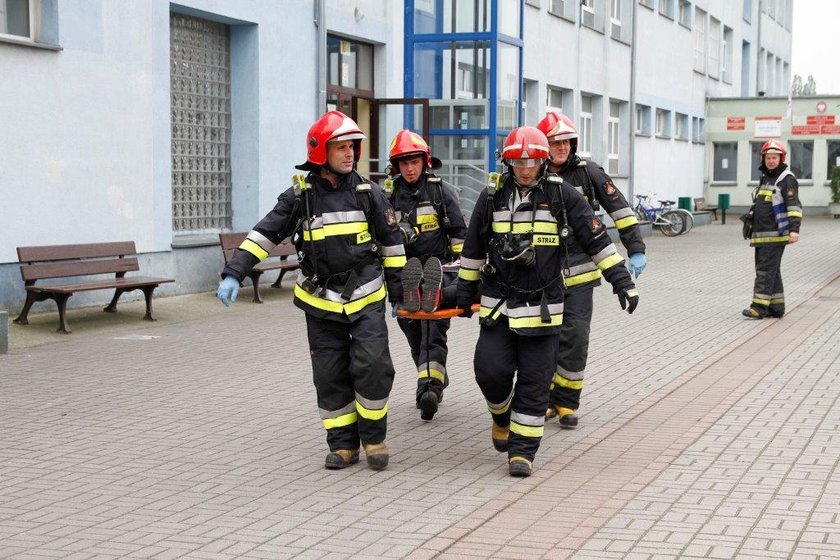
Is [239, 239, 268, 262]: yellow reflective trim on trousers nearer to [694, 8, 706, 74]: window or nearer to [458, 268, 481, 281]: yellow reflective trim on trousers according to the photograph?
[458, 268, 481, 281]: yellow reflective trim on trousers

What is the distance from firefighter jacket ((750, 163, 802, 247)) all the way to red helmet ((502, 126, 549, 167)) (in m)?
7.63

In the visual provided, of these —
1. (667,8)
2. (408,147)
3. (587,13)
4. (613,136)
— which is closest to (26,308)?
(408,147)

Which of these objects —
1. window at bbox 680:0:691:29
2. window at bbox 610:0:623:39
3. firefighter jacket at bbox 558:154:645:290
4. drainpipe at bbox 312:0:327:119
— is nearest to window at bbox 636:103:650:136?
window at bbox 610:0:623:39

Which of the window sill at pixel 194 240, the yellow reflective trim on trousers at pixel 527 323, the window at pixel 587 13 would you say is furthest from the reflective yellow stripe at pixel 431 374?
the window at pixel 587 13

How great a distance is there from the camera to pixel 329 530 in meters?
5.52

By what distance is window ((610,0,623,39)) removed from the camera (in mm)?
33312

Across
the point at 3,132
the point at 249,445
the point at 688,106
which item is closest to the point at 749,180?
the point at 688,106

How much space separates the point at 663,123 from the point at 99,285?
1170 inches

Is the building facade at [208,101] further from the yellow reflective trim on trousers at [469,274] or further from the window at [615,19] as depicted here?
the yellow reflective trim on trousers at [469,274]

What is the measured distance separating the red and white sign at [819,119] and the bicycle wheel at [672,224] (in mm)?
13953

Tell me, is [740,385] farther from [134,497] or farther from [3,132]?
[3,132]

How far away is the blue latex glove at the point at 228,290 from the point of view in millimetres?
6582

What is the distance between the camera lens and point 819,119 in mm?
44250

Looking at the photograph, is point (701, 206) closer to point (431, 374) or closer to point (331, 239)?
point (431, 374)
